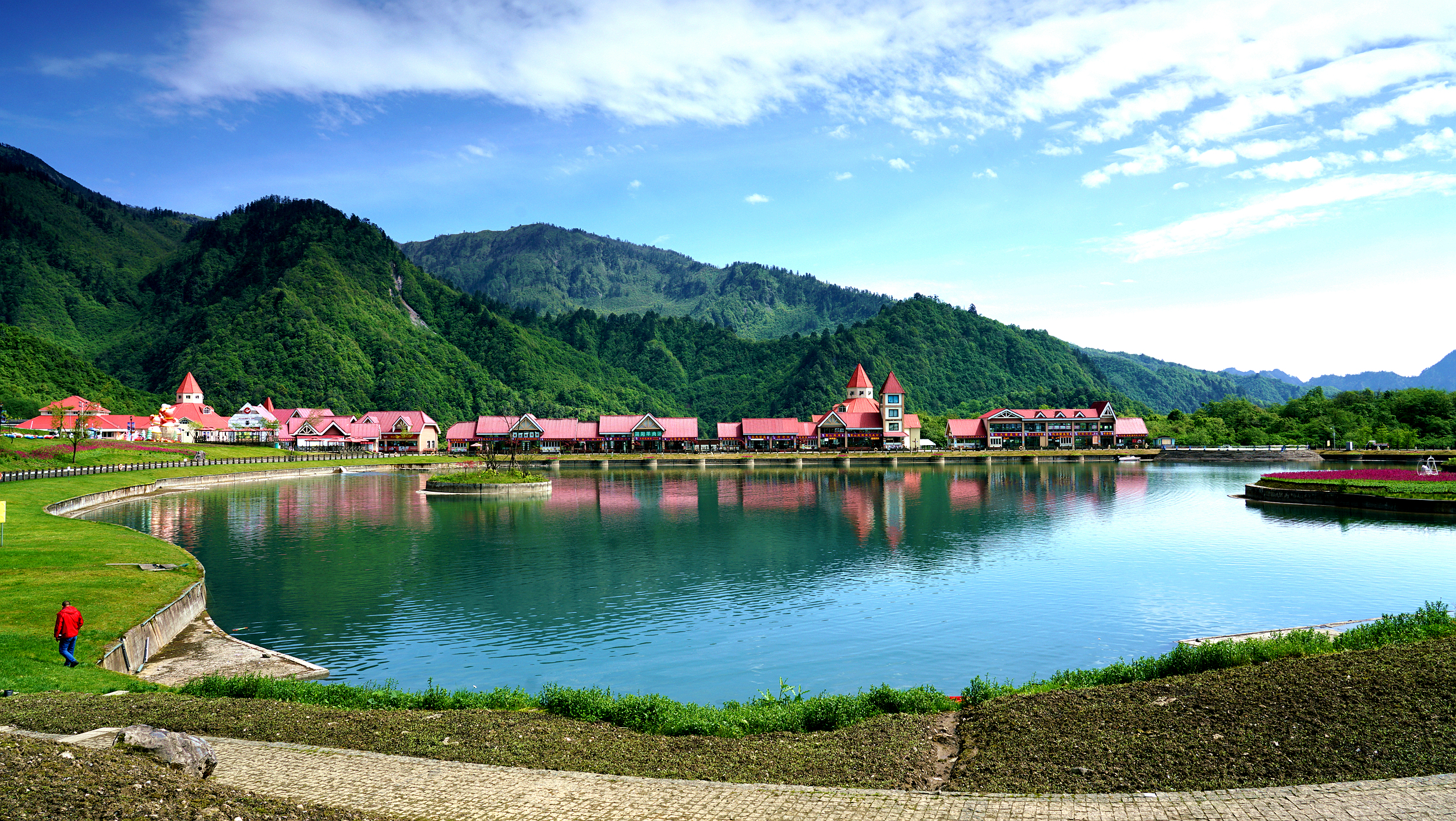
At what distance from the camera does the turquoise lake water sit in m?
20.1

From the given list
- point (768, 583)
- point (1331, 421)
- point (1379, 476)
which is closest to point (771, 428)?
point (1379, 476)

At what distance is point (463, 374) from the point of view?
16338 cm

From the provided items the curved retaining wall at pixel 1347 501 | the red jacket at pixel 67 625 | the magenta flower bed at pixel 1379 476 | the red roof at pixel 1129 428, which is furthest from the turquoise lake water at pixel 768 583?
the red roof at pixel 1129 428

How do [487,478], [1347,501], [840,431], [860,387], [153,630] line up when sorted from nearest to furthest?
[153,630]
[1347,501]
[487,478]
[840,431]
[860,387]

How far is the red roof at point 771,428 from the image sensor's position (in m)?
119

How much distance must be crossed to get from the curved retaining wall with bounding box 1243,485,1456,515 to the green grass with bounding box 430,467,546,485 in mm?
57459

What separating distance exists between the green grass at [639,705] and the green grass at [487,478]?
53.7 metres

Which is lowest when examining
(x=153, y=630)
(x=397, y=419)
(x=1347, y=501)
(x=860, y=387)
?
(x=1347, y=501)

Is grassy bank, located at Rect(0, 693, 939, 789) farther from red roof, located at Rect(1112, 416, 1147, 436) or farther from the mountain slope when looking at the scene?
the mountain slope

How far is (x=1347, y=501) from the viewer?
162ft

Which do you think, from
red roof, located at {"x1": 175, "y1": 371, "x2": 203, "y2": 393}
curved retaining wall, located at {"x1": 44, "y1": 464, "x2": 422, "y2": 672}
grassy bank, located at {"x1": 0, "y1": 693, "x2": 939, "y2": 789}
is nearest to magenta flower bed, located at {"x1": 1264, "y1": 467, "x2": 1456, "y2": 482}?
grassy bank, located at {"x1": 0, "y1": 693, "x2": 939, "y2": 789}

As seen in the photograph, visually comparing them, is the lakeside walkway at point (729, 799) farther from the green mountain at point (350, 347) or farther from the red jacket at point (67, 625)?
the green mountain at point (350, 347)

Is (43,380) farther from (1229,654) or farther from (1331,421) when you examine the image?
(1331,421)

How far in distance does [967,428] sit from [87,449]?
11437 centimetres
